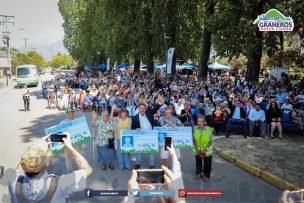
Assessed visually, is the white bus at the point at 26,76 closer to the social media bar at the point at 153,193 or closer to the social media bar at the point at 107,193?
the social media bar at the point at 107,193

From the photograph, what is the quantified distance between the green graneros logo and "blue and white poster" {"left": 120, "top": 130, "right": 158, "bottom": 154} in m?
13.1

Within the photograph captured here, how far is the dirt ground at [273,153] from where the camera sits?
887 cm

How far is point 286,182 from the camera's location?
8.02 m

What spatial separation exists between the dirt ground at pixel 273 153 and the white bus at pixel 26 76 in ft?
113

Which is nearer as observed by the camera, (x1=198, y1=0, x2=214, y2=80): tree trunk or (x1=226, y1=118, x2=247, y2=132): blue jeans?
(x1=226, y1=118, x2=247, y2=132): blue jeans

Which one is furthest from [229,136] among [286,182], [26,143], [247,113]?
[26,143]

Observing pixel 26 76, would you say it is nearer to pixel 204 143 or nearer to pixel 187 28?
pixel 187 28

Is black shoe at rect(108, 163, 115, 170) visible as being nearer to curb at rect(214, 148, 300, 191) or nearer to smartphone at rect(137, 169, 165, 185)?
curb at rect(214, 148, 300, 191)

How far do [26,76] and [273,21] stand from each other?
1267 inches

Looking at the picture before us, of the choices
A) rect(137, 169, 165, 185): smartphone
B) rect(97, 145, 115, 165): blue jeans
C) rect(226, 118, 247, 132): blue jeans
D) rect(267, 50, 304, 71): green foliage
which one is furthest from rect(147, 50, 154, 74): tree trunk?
rect(137, 169, 165, 185): smartphone

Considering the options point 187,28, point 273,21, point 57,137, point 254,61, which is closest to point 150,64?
point 187,28

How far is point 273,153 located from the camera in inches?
421

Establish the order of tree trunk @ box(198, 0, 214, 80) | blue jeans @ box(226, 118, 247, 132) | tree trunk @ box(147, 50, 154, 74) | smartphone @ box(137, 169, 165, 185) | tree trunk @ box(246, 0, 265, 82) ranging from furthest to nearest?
tree trunk @ box(147, 50, 154, 74) < tree trunk @ box(198, 0, 214, 80) < tree trunk @ box(246, 0, 265, 82) < blue jeans @ box(226, 118, 247, 132) < smartphone @ box(137, 169, 165, 185)

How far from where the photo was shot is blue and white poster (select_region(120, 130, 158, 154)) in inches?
351
